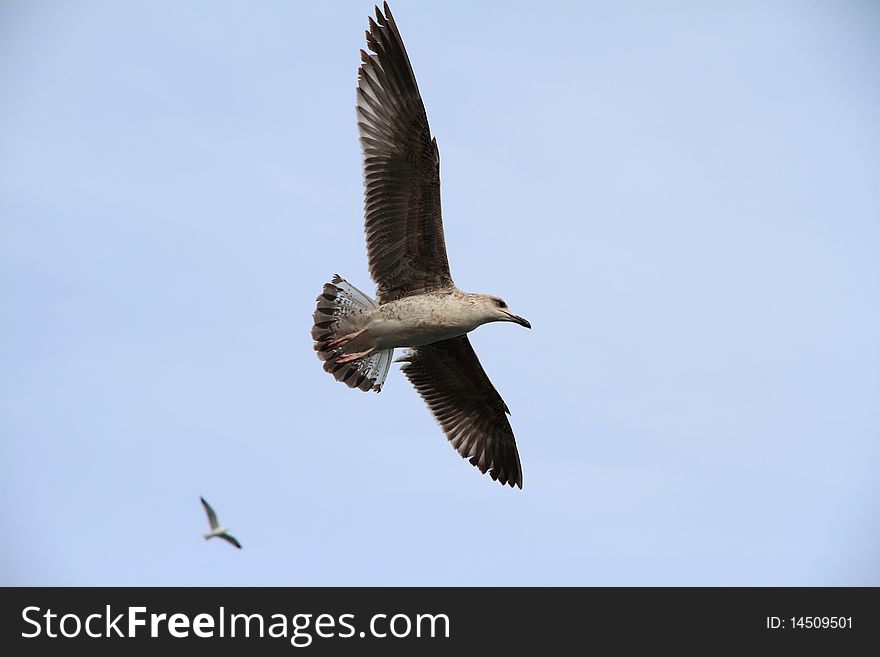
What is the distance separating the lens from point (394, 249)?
1712 cm

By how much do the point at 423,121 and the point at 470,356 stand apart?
3.43 m

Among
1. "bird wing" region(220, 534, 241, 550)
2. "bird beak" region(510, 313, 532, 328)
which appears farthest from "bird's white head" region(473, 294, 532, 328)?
"bird wing" region(220, 534, 241, 550)

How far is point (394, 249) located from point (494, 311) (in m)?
1.41

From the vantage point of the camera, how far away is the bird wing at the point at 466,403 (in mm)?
18781

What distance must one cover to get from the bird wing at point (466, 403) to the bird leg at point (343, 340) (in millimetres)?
1531

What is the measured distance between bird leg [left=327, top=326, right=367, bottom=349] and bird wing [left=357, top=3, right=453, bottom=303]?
1.16m

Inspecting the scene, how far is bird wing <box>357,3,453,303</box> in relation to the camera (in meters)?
16.8

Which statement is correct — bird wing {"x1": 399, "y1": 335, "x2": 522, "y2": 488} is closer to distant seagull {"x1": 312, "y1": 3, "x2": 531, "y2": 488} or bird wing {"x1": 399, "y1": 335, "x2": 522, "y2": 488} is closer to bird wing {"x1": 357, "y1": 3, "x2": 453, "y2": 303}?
distant seagull {"x1": 312, "y1": 3, "x2": 531, "y2": 488}

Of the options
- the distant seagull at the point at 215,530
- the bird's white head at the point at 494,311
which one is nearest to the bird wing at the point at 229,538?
the distant seagull at the point at 215,530
